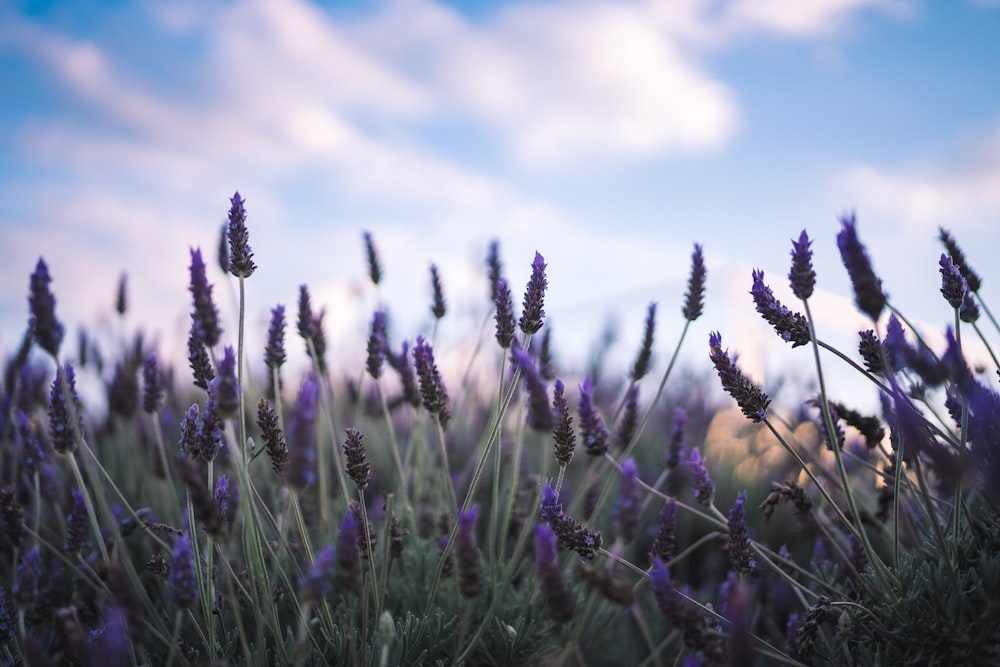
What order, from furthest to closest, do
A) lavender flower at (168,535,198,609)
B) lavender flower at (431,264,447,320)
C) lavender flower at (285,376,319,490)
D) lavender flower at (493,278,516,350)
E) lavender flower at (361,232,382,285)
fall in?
lavender flower at (361,232,382,285) → lavender flower at (431,264,447,320) → lavender flower at (493,278,516,350) → lavender flower at (168,535,198,609) → lavender flower at (285,376,319,490)

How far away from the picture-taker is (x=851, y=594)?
6.40ft

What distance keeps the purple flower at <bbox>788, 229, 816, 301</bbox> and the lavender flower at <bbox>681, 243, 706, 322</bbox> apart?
58 centimetres

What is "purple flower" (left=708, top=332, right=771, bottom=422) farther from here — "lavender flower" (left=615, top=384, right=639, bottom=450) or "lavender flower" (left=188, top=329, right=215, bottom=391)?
"lavender flower" (left=188, top=329, right=215, bottom=391)


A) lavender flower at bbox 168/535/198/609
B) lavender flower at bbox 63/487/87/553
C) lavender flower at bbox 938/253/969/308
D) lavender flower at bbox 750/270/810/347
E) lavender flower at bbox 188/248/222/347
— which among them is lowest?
lavender flower at bbox 63/487/87/553

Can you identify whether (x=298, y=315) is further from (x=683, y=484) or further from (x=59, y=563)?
(x=683, y=484)

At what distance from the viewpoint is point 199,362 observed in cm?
157

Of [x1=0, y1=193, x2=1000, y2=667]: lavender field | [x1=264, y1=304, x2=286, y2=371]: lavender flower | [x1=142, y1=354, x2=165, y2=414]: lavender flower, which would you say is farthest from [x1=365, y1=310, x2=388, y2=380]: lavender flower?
[x1=142, y1=354, x2=165, y2=414]: lavender flower

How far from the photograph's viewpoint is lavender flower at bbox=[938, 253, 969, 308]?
167 centimetres

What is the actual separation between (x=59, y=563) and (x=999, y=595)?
2868mm

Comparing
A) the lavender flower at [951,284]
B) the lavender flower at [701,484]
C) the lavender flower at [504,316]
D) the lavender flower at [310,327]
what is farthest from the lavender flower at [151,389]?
the lavender flower at [951,284]

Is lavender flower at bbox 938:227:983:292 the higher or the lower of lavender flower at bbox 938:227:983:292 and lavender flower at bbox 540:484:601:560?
the higher

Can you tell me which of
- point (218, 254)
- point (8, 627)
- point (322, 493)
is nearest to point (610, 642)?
Answer: point (322, 493)

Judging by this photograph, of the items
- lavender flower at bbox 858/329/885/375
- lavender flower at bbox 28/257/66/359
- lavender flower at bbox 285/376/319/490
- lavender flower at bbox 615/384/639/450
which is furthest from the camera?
lavender flower at bbox 615/384/639/450

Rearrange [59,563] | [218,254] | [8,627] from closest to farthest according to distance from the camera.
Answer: [8,627] → [59,563] → [218,254]
